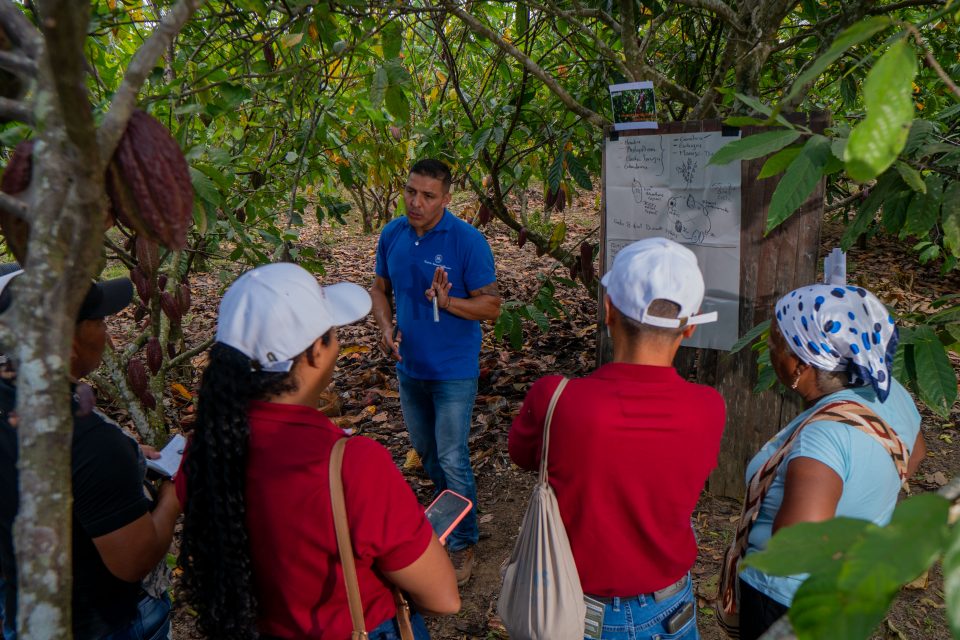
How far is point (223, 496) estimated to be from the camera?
3.81 ft

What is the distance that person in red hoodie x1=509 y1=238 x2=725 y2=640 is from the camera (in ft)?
4.34

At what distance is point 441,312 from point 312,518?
1483mm

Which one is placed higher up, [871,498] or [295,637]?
[871,498]

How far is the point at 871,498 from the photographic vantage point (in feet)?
4.39

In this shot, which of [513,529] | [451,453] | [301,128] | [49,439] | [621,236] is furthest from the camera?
[301,128]

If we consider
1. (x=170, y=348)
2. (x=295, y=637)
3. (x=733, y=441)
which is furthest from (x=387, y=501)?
(x=170, y=348)

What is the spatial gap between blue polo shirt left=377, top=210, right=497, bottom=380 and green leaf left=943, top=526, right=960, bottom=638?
218 cm

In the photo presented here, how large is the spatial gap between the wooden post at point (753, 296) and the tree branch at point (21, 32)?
218 cm

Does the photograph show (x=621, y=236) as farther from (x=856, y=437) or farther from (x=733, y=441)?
(x=856, y=437)

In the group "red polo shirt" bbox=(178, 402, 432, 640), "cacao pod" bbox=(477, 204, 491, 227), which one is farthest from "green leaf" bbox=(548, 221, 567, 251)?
"red polo shirt" bbox=(178, 402, 432, 640)

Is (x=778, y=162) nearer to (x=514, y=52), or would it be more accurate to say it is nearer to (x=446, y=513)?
(x=446, y=513)

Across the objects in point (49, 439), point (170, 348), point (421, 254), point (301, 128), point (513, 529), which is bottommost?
point (513, 529)

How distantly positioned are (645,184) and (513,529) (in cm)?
161

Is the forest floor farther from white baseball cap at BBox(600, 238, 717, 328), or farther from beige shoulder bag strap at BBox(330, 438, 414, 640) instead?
white baseball cap at BBox(600, 238, 717, 328)
